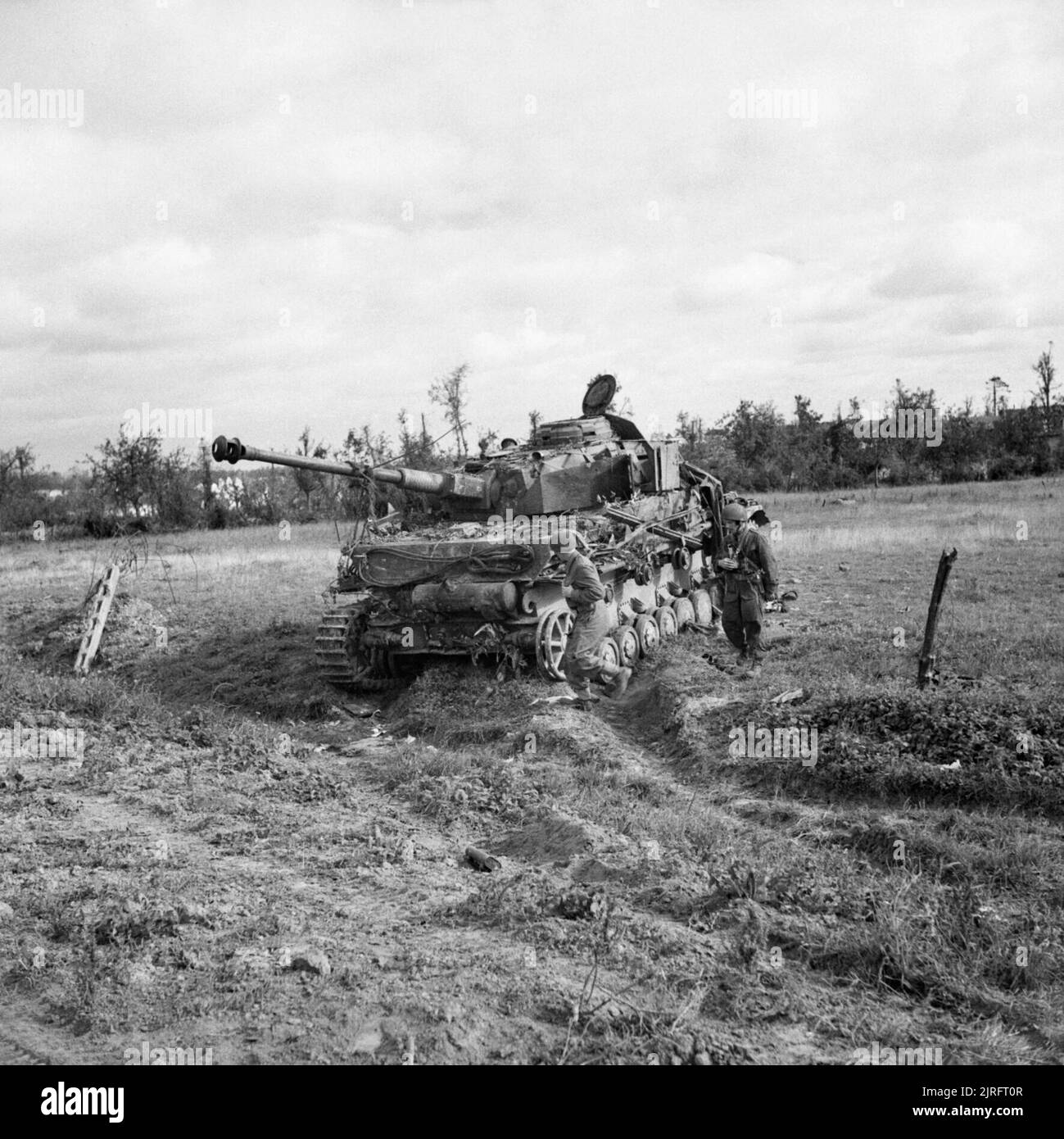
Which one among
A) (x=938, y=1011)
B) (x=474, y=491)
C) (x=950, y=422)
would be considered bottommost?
(x=938, y=1011)

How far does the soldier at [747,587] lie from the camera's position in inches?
459

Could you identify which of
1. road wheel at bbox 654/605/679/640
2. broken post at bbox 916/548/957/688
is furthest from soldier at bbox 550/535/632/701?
broken post at bbox 916/548/957/688

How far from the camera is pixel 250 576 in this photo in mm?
21188

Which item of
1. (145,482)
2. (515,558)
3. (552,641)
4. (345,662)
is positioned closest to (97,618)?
(345,662)

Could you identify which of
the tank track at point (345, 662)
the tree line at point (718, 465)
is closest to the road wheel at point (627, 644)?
the tank track at point (345, 662)

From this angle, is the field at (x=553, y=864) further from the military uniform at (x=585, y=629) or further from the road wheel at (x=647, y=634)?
the military uniform at (x=585, y=629)

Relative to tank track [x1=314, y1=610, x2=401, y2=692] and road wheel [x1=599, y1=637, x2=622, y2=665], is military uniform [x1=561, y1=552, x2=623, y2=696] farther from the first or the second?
tank track [x1=314, y1=610, x2=401, y2=692]

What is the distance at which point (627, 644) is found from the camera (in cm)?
1215

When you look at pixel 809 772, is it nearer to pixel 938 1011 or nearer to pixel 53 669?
pixel 938 1011

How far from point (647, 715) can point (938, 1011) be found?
19.8 feet

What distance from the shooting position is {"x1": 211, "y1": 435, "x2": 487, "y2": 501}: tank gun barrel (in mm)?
9188

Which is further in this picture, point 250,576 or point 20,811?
point 250,576

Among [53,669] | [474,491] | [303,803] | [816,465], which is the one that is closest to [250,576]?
[53,669]

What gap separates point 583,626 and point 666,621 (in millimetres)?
2516
